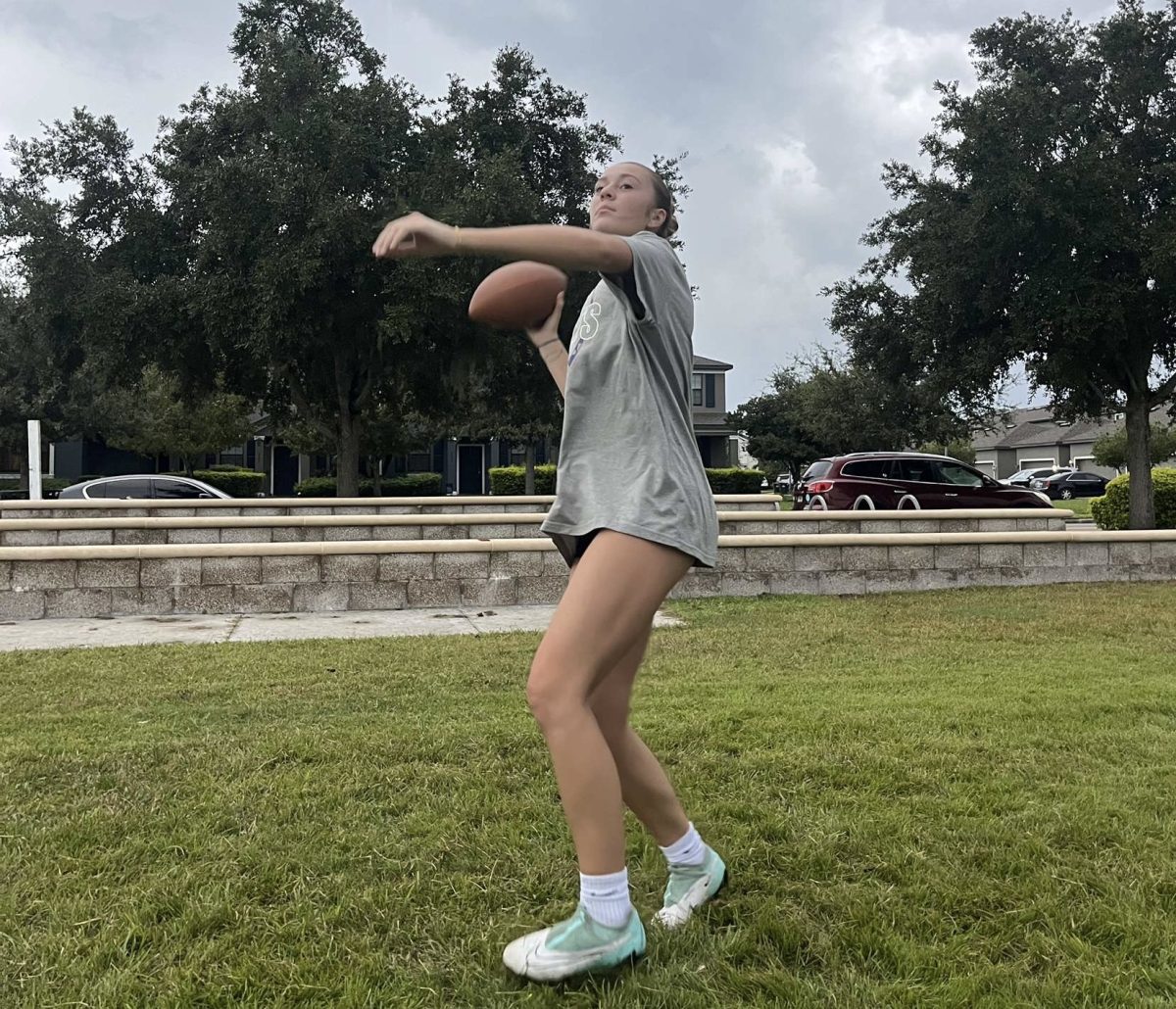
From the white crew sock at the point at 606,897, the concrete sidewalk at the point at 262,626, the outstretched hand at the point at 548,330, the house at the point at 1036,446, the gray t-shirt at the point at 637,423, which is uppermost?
the house at the point at 1036,446

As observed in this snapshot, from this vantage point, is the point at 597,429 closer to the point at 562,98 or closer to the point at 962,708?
the point at 962,708

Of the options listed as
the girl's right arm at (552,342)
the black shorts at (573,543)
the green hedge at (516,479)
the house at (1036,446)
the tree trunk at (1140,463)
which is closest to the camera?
the black shorts at (573,543)

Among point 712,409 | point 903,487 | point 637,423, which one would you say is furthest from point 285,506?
point 712,409

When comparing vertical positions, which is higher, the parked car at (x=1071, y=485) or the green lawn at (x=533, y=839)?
the parked car at (x=1071, y=485)

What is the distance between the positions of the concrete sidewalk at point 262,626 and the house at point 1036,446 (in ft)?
178

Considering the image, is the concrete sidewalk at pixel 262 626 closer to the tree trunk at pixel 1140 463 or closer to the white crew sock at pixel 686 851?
the white crew sock at pixel 686 851

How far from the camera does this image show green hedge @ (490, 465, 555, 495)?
3622 cm

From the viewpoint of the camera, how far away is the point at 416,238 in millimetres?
1870

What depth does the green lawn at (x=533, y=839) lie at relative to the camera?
212 centimetres

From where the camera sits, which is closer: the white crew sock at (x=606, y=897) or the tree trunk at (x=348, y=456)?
the white crew sock at (x=606, y=897)

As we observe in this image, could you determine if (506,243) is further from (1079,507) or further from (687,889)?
(1079,507)

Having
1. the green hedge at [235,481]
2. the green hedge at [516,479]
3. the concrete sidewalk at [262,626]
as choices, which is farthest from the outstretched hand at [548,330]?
the green hedge at [235,481]

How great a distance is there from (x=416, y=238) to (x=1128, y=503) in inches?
774

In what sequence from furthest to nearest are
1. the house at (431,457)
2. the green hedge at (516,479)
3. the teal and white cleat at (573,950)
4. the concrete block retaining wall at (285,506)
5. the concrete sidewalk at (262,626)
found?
1. the house at (431,457)
2. the green hedge at (516,479)
3. the concrete block retaining wall at (285,506)
4. the concrete sidewalk at (262,626)
5. the teal and white cleat at (573,950)
